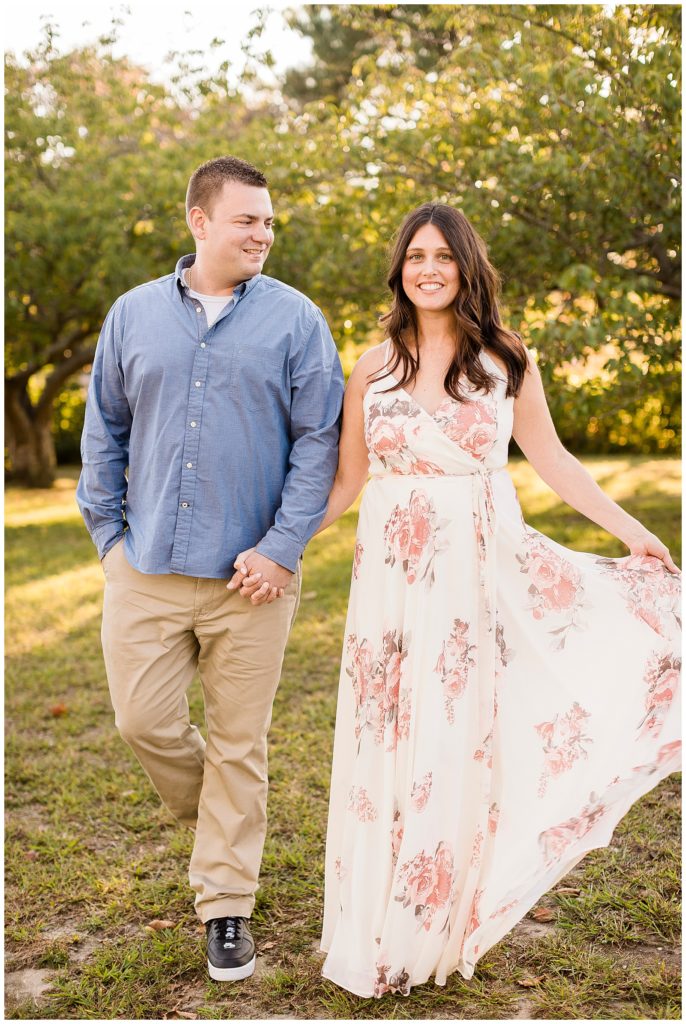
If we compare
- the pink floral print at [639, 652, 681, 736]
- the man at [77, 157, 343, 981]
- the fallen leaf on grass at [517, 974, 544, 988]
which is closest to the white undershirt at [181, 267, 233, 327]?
the man at [77, 157, 343, 981]

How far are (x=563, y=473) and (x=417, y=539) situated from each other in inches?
23.0

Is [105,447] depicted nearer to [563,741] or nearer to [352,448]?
[352,448]

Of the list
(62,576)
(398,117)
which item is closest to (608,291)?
(398,117)

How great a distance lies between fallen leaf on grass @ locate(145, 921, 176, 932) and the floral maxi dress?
2.01 ft

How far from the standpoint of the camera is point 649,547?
9.34ft

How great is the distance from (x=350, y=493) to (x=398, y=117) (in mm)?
5580

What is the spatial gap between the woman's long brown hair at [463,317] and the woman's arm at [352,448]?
0.07 metres

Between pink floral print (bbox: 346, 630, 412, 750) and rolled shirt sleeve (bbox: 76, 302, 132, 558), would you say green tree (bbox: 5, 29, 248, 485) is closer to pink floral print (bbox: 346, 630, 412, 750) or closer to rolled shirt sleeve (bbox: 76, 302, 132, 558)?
rolled shirt sleeve (bbox: 76, 302, 132, 558)

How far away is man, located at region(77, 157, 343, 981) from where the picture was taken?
282cm

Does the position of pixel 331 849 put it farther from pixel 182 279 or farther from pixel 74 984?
pixel 182 279

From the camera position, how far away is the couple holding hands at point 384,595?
2.66 metres

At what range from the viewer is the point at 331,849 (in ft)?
9.41

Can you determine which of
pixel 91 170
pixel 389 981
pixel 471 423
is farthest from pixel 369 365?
pixel 91 170

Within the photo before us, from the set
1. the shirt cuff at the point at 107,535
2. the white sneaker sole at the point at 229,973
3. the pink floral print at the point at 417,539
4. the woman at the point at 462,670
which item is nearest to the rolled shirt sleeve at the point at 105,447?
the shirt cuff at the point at 107,535
